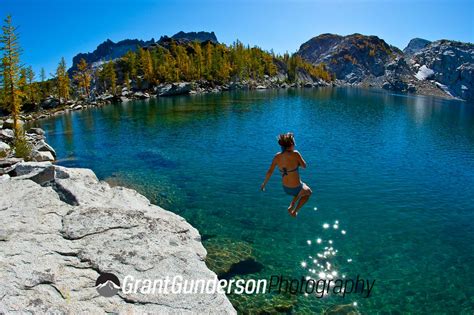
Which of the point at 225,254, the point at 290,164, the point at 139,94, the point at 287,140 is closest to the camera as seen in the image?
the point at 287,140

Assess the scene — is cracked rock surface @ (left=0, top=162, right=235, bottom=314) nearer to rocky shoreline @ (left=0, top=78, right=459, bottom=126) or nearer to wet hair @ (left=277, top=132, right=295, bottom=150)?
wet hair @ (left=277, top=132, right=295, bottom=150)

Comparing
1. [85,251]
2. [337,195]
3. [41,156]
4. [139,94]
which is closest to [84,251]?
[85,251]

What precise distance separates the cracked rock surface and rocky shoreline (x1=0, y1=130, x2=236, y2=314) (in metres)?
0.02

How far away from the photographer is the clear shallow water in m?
15.9

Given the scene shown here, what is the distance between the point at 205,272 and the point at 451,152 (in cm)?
4282

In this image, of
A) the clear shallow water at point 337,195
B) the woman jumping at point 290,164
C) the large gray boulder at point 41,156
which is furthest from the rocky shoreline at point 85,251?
the large gray boulder at point 41,156

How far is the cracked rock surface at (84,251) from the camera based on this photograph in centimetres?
845

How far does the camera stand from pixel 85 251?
10695mm

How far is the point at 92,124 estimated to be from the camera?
6744 centimetres

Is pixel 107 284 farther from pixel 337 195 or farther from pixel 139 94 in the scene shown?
pixel 139 94

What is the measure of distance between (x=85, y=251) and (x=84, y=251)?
3 centimetres

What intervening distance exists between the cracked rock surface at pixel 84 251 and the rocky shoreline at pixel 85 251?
0.07 ft

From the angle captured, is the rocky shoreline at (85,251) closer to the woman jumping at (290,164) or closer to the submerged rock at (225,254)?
the submerged rock at (225,254)

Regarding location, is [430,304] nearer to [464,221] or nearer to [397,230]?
[397,230]
